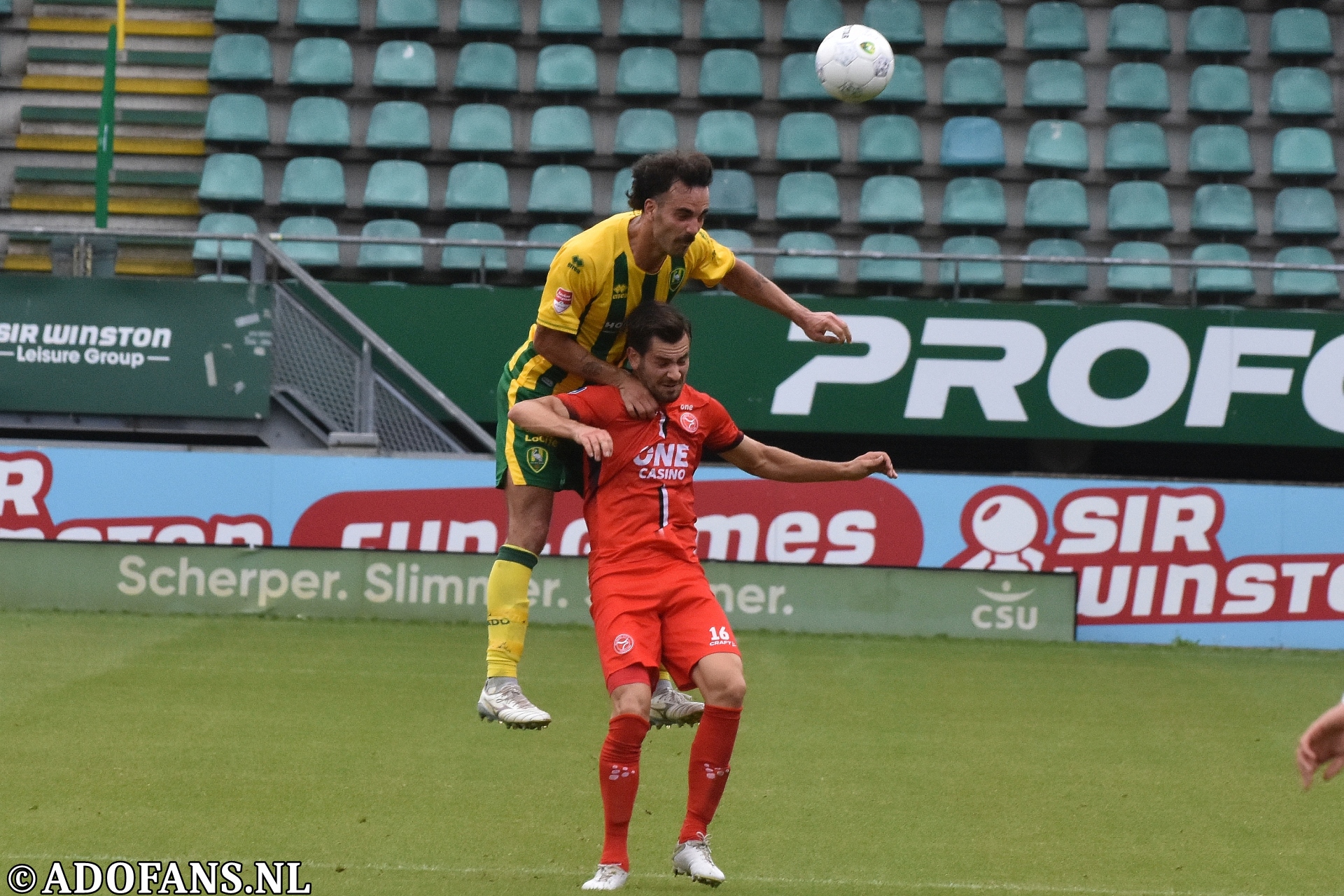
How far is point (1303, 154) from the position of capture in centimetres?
1617

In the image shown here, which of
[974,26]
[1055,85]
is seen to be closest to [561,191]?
[974,26]

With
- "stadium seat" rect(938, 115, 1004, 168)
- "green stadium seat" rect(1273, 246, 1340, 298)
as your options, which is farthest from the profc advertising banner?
"stadium seat" rect(938, 115, 1004, 168)

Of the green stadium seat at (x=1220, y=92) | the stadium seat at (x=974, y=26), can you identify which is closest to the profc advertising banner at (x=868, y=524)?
the green stadium seat at (x=1220, y=92)

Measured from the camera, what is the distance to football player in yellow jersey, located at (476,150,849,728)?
5699 mm

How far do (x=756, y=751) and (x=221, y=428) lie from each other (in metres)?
6.52

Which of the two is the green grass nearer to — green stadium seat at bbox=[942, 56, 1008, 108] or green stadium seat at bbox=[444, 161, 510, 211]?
green stadium seat at bbox=[444, 161, 510, 211]

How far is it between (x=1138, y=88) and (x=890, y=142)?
2.71 meters

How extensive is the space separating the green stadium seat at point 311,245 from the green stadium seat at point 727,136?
146 inches

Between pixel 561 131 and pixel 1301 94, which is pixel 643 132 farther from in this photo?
pixel 1301 94

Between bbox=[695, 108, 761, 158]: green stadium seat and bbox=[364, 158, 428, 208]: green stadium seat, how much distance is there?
276 centimetres

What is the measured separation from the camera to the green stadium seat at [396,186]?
15289 mm

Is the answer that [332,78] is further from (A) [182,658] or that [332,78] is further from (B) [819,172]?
(A) [182,658]

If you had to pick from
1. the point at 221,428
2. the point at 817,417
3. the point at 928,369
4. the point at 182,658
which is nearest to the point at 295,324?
the point at 221,428

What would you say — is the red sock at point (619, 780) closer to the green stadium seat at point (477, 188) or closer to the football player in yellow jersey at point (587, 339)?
the football player in yellow jersey at point (587, 339)
